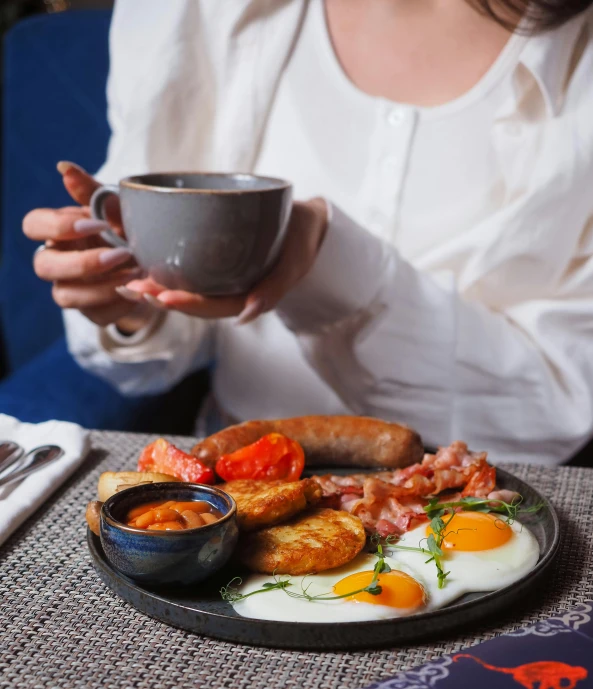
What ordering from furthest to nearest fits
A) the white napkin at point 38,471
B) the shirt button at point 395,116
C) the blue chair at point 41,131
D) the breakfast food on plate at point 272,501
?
the blue chair at point 41,131
the shirt button at point 395,116
the white napkin at point 38,471
the breakfast food on plate at point 272,501

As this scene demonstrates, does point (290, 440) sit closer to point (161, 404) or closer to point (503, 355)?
point (503, 355)

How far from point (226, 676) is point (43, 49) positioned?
1723 millimetres

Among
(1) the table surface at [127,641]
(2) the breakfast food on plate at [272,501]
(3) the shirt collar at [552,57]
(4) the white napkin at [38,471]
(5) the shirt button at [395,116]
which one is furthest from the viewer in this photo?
(5) the shirt button at [395,116]

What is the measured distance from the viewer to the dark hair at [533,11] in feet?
4.02

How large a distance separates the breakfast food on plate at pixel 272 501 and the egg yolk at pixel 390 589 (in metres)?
0.09

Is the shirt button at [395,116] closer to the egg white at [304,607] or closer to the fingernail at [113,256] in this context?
the fingernail at [113,256]

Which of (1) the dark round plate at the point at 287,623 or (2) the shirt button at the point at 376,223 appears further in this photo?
(2) the shirt button at the point at 376,223

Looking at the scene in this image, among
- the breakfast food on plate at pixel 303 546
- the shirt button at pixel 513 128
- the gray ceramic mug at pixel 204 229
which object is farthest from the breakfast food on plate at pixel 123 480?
the shirt button at pixel 513 128

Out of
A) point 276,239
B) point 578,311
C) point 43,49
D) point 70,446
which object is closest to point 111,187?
point 276,239

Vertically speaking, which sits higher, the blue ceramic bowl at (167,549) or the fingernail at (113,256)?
the fingernail at (113,256)

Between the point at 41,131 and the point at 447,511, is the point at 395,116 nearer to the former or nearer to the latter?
the point at 447,511

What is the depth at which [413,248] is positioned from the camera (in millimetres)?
1380

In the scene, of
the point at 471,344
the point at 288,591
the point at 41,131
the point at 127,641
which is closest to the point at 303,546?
the point at 288,591

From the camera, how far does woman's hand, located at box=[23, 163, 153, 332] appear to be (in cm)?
97
